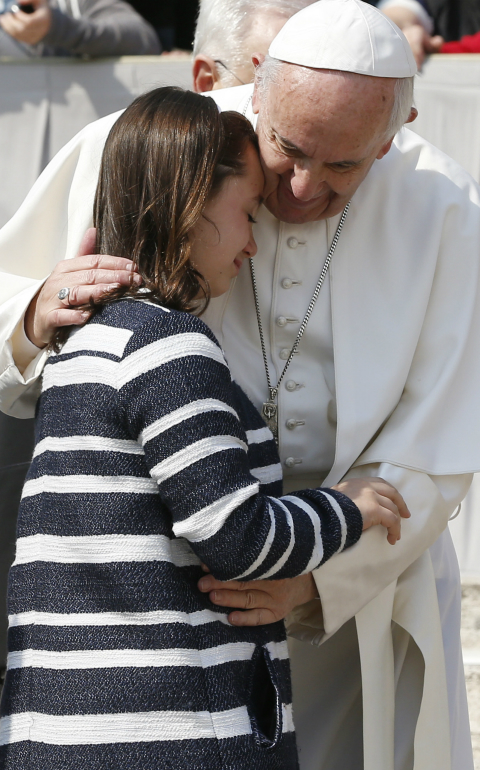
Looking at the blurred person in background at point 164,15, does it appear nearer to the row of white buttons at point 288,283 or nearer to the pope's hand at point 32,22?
the pope's hand at point 32,22

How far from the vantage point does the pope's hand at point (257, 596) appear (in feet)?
5.14

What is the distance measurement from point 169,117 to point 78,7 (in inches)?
133

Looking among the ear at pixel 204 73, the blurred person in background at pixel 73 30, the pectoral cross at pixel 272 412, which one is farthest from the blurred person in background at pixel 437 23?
the pectoral cross at pixel 272 412

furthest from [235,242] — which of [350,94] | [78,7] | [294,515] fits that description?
[78,7]

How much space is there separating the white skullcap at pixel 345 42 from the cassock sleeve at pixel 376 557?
89 centimetres

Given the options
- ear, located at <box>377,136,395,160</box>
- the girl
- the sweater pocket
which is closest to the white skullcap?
ear, located at <box>377,136,395,160</box>

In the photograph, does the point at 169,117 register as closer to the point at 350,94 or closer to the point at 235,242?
the point at 235,242

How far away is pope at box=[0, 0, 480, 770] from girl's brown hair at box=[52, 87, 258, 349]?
20 centimetres

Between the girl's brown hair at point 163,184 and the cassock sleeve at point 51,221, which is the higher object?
the girl's brown hair at point 163,184

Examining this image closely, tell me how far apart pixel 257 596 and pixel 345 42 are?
1175 millimetres

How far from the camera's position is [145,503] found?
1490 millimetres

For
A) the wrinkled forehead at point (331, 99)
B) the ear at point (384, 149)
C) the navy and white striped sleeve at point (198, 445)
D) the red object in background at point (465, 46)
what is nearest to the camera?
the navy and white striped sleeve at point (198, 445)

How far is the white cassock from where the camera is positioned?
6.61 feet

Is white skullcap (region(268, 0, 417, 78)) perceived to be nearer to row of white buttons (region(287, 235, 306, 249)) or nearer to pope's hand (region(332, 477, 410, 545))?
row of white buttons (region(287, 235, 306, 249))
